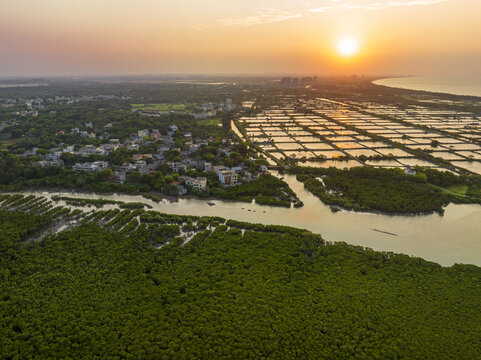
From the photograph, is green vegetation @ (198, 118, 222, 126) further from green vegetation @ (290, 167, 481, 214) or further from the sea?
the sea

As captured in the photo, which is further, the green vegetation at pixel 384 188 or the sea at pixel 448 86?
the sea at pixel 448 86

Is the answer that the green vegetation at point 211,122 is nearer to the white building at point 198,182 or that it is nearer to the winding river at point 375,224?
the white building at point 198,182

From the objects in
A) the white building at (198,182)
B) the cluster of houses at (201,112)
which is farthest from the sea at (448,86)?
the white building at (198,182)

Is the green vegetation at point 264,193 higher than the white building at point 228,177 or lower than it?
lower

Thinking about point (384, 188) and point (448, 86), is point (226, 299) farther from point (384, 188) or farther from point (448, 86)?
point (448, 86)

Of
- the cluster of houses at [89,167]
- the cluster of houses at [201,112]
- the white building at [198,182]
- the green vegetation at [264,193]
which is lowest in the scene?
the green vegetation at [264,193]

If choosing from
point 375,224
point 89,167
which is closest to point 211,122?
point 89,167

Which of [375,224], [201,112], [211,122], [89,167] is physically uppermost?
[201,112]
